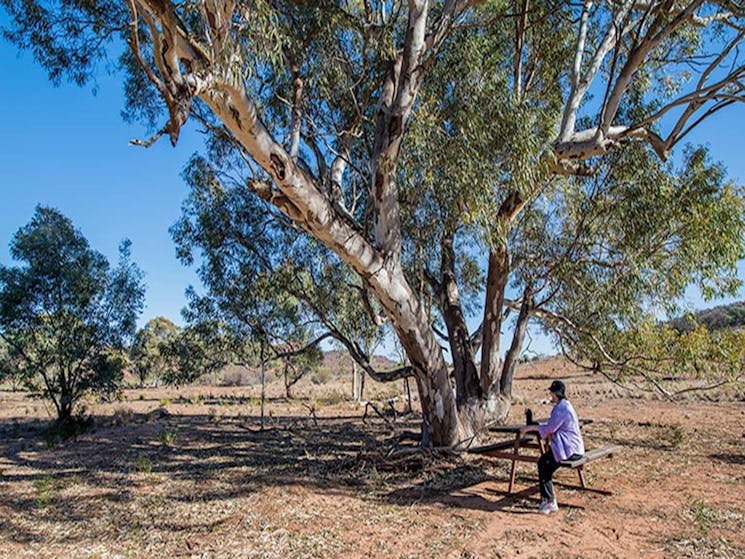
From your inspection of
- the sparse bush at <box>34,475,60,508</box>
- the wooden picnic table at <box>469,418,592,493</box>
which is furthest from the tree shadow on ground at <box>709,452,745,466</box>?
the sparse bush at <box>34,475,60,508</box>

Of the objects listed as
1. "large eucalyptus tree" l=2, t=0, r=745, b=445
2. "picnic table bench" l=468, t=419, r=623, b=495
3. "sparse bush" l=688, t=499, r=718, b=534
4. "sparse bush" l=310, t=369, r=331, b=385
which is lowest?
"sparse bush" l=688, t=499, r=718, b=534

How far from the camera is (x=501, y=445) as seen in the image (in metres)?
6.09

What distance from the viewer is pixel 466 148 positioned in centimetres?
648

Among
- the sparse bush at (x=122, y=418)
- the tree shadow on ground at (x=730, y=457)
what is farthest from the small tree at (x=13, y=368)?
the tree shadow on ground at (x=730, y=457)

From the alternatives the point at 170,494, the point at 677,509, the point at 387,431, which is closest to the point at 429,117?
the point at 677,509

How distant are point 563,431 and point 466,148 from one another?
11.2ft

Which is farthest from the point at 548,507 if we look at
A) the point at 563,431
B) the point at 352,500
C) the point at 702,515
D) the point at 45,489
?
the point at 45,489

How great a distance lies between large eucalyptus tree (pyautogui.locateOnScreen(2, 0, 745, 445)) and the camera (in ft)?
20.1

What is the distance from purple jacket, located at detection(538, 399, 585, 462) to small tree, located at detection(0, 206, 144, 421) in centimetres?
1150

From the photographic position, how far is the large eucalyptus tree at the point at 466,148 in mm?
6125

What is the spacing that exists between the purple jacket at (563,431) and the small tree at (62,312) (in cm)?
1150

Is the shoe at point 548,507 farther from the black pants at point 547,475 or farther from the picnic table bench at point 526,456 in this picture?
the picnic table bench at point 526,456

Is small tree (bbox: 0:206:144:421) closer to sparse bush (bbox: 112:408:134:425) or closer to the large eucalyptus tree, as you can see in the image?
sparse bush (bbox: 112:408:134:425)

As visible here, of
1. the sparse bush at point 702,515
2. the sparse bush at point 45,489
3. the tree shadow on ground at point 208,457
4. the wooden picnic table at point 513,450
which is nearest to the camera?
the sparse bush at point 702,515
